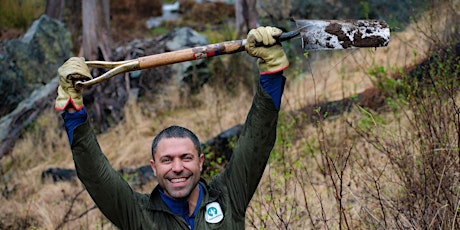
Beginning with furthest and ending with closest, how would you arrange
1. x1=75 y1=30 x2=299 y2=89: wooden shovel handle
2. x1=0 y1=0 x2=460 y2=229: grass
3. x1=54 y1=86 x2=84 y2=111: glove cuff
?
x1=0 y1=0 x2=460 y2=229: grass
x1=75 y1=30 x2=299 y2=89: wooden shovel handle
x1=54 y1=86 x2=84 y2=111: glove cuff

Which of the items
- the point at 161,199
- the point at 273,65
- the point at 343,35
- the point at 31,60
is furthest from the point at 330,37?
the point at 31,60

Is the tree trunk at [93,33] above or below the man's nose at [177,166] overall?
above

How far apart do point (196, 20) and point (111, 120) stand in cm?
1054

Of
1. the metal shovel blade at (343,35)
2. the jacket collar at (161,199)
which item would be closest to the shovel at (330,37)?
the metal shovel blade at (343,35)

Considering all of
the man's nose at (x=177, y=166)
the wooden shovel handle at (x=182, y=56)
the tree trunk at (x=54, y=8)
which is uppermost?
the tree trunk at (x=54, y=8)

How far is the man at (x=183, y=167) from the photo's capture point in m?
2.43

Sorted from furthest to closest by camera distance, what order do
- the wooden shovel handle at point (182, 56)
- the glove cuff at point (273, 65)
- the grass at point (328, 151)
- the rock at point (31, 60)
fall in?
the rock at point (31, 60)
the grass at point (328, 151)
the wooden shovel handle at point (182, 56)
the glove cuff at point (273, 65)

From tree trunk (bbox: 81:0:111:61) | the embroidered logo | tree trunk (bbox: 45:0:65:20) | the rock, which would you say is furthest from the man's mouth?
tree trunk (bbox: 45:0:65:20)

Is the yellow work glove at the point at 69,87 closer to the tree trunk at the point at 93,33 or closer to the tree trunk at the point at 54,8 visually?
the tree trunk at the point at 93,33

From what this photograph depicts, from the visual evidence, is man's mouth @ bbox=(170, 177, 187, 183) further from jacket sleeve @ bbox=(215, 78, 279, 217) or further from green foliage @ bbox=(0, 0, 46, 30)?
green foliage @ bbox=(0, 0, 46, 30)

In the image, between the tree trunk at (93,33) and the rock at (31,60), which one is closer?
the tree trunk at (93,33)

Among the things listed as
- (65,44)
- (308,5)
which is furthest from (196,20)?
(308,5)

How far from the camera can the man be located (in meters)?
2.43

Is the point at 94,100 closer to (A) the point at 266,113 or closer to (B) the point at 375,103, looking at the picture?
(B) the point at 375,103
